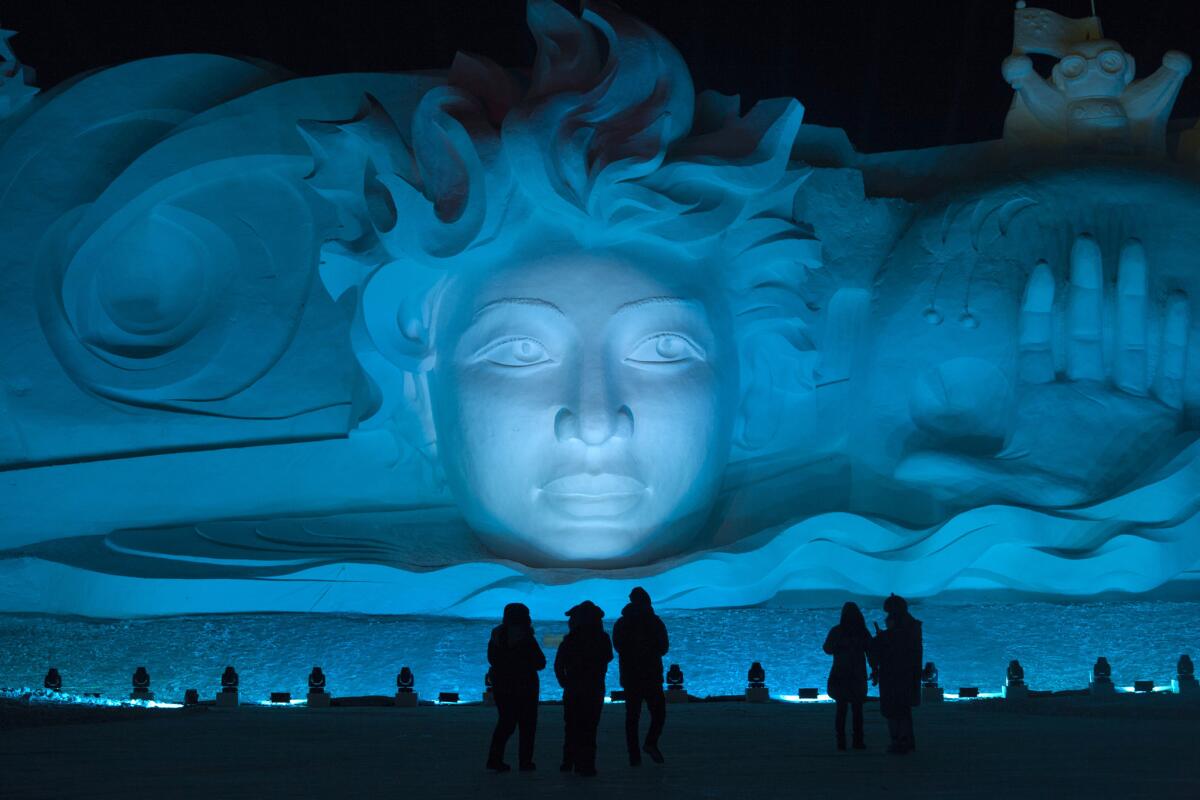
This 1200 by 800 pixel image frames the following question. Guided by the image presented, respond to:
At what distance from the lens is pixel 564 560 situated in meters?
11.7

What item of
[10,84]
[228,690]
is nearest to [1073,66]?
[228,690]

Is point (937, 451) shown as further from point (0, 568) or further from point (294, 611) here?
point (0, 568)

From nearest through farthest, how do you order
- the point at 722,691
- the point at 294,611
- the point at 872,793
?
the point at 872,793
the point at 722,691
the point at 294,611

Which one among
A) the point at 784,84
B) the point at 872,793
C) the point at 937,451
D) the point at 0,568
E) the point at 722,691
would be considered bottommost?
the point at 872,793

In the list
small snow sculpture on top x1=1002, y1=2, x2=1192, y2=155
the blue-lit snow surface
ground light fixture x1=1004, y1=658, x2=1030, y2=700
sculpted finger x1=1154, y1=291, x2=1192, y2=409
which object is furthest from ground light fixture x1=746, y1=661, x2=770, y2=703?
small snow sculpture on top x1=1002, y1=2, x2=1192, y2=155

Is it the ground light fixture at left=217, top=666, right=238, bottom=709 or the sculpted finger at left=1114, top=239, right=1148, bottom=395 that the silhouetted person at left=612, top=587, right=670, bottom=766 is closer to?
the ground light fixture at left=217, top=666, right=238, bottom=709

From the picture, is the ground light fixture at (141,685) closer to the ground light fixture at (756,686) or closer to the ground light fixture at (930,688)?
the ground light fixture at (756,686)

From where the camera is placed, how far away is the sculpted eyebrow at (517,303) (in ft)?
38.1

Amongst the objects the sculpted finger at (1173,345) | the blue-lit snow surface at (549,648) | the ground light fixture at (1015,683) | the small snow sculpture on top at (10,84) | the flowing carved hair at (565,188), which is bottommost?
the ground light fixture at (1015,683)

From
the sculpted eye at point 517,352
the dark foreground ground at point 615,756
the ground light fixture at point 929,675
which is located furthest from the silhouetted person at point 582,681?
the sculpted eye at point 517,352

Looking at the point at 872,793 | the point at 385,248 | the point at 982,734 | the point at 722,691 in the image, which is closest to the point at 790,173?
the point at 385,248

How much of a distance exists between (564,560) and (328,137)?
3290 millimetres

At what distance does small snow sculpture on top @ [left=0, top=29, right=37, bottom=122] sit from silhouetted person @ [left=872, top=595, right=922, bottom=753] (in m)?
8.74

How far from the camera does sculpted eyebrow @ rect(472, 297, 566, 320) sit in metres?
11.6
